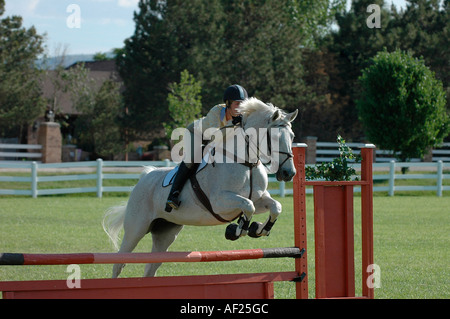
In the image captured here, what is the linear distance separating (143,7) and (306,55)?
11.4 m

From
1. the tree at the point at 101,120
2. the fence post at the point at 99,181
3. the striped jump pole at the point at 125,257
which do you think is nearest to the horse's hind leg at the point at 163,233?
the striped jump pole at the point at 125,257

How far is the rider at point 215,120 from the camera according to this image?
5855mm

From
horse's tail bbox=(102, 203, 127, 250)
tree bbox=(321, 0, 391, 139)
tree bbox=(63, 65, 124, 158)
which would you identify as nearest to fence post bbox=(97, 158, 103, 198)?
horse's tail bbox=(102, 203, 127, 250)

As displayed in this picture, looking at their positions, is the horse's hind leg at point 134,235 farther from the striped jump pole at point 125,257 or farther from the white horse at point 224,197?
the striped jump pole at point 125,257

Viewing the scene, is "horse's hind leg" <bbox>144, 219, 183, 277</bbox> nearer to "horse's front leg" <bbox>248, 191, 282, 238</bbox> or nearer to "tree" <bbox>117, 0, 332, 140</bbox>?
"horse's front leg" <bbox>248, 191, 282, 238</bbox>

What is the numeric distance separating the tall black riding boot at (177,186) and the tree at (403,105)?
2415 centimetres

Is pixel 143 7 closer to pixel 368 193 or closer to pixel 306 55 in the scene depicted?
pixel 306 55

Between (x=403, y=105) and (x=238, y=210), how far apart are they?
24.6 meters

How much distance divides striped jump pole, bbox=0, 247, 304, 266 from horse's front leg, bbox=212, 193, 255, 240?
1.93 ft

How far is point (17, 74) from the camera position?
35094 millimetres

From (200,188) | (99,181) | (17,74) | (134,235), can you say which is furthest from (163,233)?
(17,74)

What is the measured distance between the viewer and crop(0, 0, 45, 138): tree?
3469 cm

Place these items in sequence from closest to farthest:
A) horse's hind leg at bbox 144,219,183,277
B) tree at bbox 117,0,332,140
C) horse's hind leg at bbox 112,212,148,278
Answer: horse's hind leg at bbox 112,212,148,278
horse's hind leg at bbox 144,219,183,277
tree at bbox 117,0,332,140
